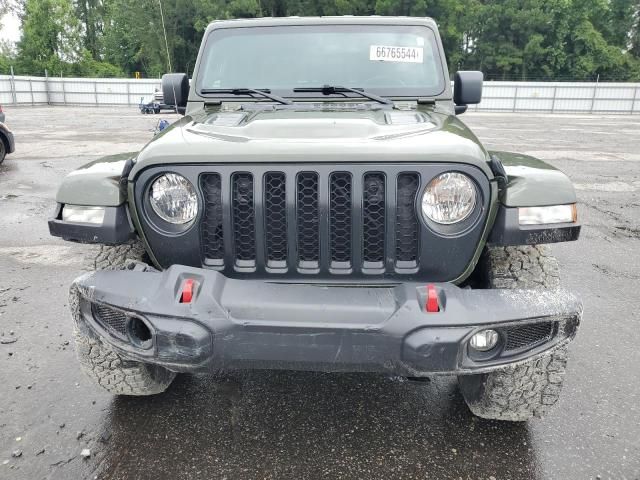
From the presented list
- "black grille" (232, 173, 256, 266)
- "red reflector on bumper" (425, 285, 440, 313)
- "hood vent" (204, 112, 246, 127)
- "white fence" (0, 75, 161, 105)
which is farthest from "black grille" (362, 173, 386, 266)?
"white fence" (0, 75, 161, 105)

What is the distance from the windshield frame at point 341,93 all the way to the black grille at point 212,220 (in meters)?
1.26

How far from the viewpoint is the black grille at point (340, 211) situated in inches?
80.4

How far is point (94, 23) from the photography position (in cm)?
6869

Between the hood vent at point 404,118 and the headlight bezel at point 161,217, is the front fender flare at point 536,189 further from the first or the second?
the headlight bezel at point 161,217

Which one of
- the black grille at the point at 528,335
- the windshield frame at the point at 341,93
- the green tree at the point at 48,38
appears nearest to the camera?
the black grille at the point at 528,335

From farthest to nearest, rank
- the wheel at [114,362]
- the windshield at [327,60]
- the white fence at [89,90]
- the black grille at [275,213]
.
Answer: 1. the white fence at [89,90]
2. the windshield at [327,60]
3. the wheel at [114,362]
4. the black grille at [275,213]

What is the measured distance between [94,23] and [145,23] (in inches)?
751

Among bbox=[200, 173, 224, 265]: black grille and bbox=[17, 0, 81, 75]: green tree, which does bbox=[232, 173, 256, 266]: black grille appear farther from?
bbox=[17, 0, 81, 75]: green tree

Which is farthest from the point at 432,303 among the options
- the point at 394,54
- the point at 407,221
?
the point at 394,54

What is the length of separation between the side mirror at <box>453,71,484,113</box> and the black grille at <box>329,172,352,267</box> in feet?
5.85

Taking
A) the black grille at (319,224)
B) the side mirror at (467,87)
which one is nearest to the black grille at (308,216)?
the black grille at (319,224)

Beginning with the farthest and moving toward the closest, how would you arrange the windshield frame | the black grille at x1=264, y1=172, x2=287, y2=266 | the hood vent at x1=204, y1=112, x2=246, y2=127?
the windshield frame → the hood vent at x1=204, y1=112, x2=246, y2=127 → the black grille at x1=264, y1=172, x2=287, y2=266

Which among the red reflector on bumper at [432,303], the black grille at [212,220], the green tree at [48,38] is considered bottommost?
the red reflector on bumper at [432,303]

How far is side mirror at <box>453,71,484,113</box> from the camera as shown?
3.48 meters
